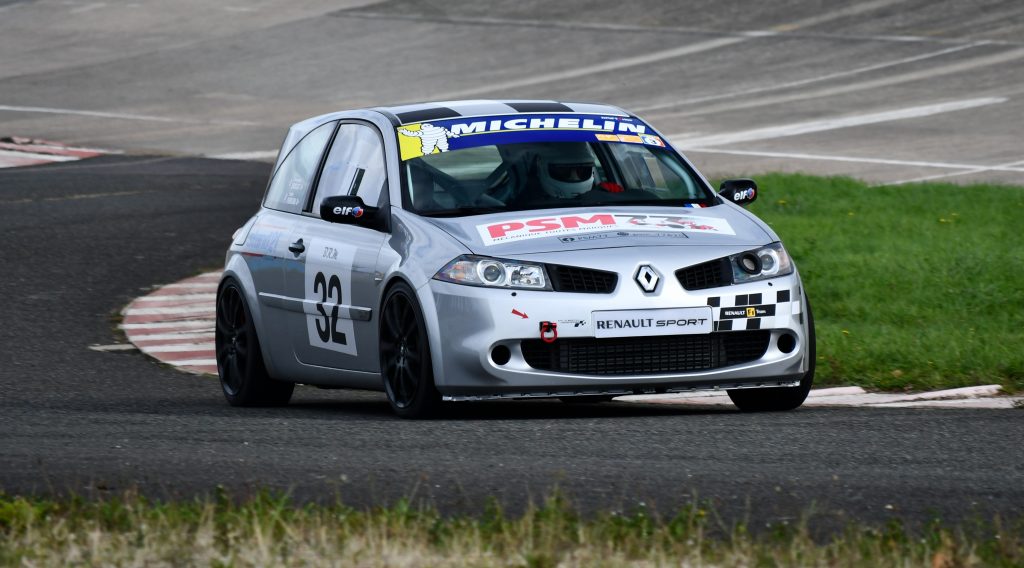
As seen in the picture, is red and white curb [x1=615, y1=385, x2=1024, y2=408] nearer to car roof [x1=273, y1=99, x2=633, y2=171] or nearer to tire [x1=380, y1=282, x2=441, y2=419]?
tire [x1=380, y1=282, x2=441, y2=419]

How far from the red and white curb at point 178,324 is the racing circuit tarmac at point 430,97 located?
262 millimetres

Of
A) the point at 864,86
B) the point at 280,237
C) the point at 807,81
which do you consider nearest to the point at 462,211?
the point at 280,237

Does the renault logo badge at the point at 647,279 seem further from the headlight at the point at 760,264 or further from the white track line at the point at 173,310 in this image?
the white track line at the point at 173,310

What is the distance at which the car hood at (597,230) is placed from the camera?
8.44 m

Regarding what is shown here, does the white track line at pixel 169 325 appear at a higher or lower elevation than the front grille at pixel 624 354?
lower

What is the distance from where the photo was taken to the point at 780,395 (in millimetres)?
9070

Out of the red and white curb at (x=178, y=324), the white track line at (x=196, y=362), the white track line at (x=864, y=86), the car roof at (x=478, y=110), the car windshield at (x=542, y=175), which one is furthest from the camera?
the white track line at (x=864, y=86)

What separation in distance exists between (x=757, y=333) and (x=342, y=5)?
37195 millimetres

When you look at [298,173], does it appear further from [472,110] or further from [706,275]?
[706,275]

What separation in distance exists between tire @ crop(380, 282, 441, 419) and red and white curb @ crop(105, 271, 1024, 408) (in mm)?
1358

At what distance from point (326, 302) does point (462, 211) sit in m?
1.00

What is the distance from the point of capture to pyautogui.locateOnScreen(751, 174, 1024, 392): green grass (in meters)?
10.7

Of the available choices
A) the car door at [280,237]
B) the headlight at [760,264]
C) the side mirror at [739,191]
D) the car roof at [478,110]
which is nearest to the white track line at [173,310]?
the car door at [280,237]

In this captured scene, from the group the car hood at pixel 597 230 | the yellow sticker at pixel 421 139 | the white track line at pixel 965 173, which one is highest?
the yellow sticker at pixel 421 139
